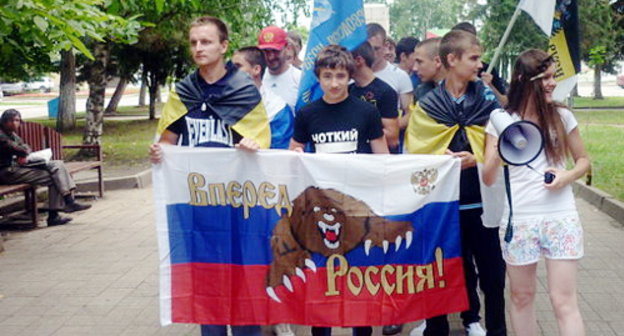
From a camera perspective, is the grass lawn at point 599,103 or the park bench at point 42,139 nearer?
the park bench at point 42,139

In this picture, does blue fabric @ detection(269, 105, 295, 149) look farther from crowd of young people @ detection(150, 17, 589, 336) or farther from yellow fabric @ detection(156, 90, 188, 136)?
yellow fabric @ detection(156, 90, 188, 136)

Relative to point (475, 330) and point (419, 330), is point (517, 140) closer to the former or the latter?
point (475, 330)

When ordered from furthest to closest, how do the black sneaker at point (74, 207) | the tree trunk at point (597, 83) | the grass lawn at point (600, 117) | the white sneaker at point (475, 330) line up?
the tree trunk at point (597, 83) < the grass lawn at point (600, 117) < the black sneaker at point (74, 207) < the white sneaker at point (475, 330)

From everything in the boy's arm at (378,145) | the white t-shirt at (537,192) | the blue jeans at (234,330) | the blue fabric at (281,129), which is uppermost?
the blue fabric at (281,129)

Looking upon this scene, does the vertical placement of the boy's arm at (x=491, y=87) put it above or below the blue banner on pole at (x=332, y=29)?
below

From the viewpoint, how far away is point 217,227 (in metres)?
4.68

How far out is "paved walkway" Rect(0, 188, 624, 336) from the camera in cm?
579

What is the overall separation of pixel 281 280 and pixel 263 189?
1.76 feet

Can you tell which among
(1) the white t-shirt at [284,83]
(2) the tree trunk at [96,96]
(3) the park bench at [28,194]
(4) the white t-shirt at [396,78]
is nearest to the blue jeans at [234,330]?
(1) the white t-shirt at [284,83]

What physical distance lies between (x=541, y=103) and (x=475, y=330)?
1.83m

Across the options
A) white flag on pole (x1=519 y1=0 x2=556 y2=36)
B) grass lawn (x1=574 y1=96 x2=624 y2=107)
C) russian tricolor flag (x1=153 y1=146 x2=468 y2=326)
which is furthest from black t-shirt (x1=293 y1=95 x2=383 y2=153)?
grass lawn (x1=574 y1=96 x2=624 y2=107)

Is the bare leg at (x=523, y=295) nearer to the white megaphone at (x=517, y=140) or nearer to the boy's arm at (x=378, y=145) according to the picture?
the white megaphone at (x=517, y=140)

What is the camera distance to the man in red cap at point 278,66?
6.80 meters

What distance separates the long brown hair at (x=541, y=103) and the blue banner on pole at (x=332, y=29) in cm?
147
